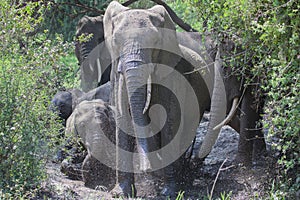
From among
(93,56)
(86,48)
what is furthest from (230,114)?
(86,48)

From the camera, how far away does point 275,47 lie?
7254mm

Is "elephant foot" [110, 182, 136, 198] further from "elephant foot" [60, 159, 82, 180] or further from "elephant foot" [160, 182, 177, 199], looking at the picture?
"elephant foot" [60, 159, 82, 180]

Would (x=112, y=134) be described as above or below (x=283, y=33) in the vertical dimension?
below

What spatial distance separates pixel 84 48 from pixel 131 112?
5.96 metres

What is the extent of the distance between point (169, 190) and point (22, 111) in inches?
84.4

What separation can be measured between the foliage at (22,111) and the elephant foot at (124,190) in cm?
103

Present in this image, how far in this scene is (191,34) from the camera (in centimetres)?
1121

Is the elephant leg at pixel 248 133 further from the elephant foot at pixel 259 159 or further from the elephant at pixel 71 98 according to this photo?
the elephant at pixel 71 98

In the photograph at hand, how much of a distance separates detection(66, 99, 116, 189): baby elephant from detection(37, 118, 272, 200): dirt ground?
200 mm

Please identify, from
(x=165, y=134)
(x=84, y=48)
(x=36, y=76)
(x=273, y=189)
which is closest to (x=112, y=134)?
(x=165, y=134)

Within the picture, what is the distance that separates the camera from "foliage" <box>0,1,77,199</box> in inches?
291

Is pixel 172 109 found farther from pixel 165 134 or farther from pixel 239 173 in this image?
pixel 239 173

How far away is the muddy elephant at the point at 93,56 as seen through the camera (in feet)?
46.1

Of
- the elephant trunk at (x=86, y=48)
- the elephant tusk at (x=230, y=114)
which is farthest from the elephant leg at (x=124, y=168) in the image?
the elephant trunk at (x=86, y=48)
